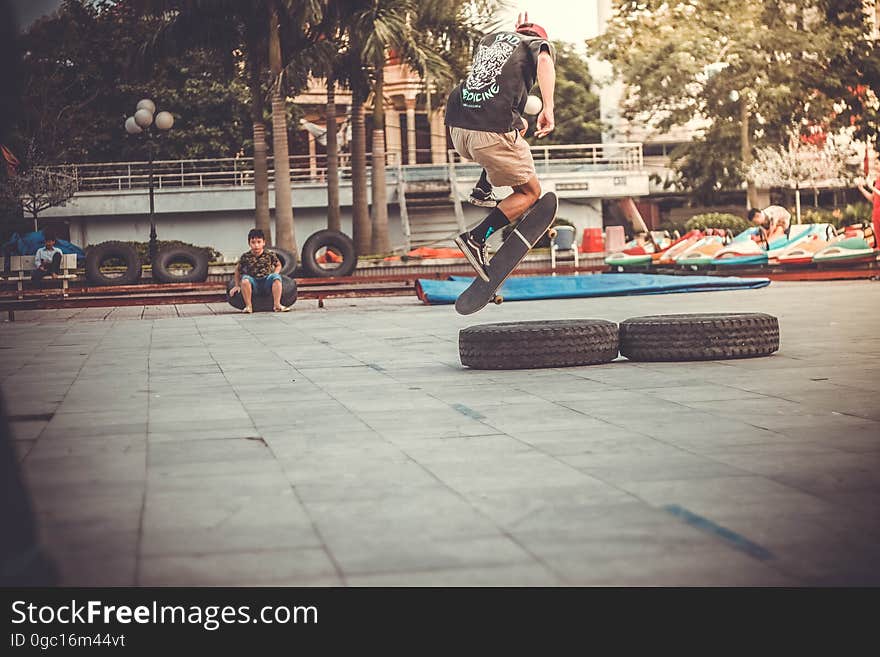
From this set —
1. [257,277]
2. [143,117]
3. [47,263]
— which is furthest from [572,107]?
[257,277]

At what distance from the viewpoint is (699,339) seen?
28.5ft

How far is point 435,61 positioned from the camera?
26.7 m

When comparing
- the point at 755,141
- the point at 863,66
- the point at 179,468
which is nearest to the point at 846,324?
the point at 179,468

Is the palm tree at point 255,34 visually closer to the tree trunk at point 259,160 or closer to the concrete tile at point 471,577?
the tree trunk at point 259,160

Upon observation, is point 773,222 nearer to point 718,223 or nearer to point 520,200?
point 718,223

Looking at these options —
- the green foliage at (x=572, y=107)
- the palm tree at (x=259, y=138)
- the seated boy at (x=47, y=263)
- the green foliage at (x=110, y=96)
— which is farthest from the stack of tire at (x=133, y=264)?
the green foliage at (x=572, y=107)

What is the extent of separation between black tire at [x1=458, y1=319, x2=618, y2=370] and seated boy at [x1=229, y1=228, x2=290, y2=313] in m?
8.80

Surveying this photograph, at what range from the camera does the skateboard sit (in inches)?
367

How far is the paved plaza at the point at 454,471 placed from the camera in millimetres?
3129

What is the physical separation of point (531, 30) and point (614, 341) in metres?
2.44

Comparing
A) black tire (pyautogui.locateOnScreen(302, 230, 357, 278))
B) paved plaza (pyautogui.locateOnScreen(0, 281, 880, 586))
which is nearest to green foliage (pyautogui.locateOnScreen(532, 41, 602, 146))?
black tire (pyautogui.locateOnScreen(302, 230, 357, 278))

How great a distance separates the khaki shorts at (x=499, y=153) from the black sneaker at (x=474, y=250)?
564mm
